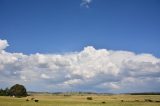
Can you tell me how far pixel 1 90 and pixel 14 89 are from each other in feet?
27.7

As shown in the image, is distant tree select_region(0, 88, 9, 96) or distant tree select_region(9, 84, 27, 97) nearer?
distant tree select_region(9, 84, 27, 97)

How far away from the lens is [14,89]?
13038 cm

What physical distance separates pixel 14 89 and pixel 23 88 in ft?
13.0

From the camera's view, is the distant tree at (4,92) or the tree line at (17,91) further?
the distant tree at (4,92)

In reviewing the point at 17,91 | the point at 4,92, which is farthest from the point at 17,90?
the point at 4,92

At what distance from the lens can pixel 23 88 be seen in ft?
433

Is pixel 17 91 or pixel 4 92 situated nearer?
pixel 17 91

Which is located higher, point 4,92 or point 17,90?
point 17,90

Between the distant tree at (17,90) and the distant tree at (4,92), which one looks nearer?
the distant tree at (17,90)

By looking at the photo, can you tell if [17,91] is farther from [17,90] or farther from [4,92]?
[4,92]

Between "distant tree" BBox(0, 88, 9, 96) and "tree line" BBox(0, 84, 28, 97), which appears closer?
"tree line" BBox(0, 84, 28, 97)

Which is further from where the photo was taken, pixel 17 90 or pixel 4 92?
pixel 4 92

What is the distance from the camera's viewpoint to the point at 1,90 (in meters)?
135
